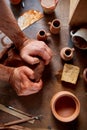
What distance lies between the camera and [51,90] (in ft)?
6.68

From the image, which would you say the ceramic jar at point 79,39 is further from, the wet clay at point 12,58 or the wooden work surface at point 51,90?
the wet clay at point 12,58

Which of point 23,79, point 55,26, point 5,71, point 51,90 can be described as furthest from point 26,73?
point 55,26

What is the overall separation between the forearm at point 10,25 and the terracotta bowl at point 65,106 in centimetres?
47

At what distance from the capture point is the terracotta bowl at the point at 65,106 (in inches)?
73.5

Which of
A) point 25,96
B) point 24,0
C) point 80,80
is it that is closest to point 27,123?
point 25,96

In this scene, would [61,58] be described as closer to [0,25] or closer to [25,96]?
[25,96]

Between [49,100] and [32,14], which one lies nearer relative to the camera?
[49,100]

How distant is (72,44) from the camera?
216 cm

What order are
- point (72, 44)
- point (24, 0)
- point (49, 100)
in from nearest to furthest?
point (49, 100), point (72, 44), point (24, 0)

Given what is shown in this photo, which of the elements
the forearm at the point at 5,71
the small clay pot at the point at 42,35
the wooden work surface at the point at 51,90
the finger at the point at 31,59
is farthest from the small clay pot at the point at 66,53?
the forearm at the point at 5,71

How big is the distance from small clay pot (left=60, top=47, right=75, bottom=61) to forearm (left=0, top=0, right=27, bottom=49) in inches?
12.9

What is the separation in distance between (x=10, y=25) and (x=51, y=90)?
22.9 inches

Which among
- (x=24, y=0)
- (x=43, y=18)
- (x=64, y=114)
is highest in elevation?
(x=24, y=0)

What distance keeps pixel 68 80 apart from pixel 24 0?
812 mm
